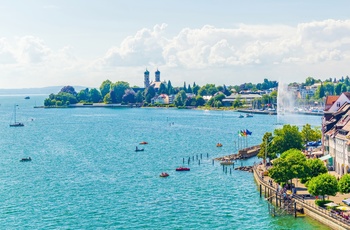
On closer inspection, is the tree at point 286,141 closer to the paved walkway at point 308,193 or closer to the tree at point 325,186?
the paved walkway at point 308,193

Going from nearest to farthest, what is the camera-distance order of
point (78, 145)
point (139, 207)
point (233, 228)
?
point (233, 228) < point (139, 207) < point (78, 145)

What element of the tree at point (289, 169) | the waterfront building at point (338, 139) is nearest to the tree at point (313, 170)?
the tree at point (289, 169)

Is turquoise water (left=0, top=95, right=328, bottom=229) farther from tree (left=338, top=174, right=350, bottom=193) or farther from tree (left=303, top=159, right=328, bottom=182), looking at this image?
tree (left=303, top=159, right=328, bottom=182)

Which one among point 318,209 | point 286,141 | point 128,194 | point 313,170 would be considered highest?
point 286,141

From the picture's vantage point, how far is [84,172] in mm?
126062

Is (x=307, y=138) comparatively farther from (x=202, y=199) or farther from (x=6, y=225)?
(x=6, y=225)

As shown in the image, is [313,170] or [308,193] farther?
[313,170]

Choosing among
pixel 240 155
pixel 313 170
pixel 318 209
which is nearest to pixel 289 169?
pixel 313 170

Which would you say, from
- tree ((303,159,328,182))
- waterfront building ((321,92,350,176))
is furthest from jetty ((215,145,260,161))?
tree ((303,159,328,182))

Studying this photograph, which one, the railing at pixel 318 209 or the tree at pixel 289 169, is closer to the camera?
the railing at pixel 318 209

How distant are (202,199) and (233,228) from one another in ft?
58.2

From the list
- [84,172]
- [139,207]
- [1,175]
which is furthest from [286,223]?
[1,175]

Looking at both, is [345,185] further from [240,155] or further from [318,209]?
[240,155]

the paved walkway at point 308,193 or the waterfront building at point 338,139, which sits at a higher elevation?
the waterfront building at point 338,139
